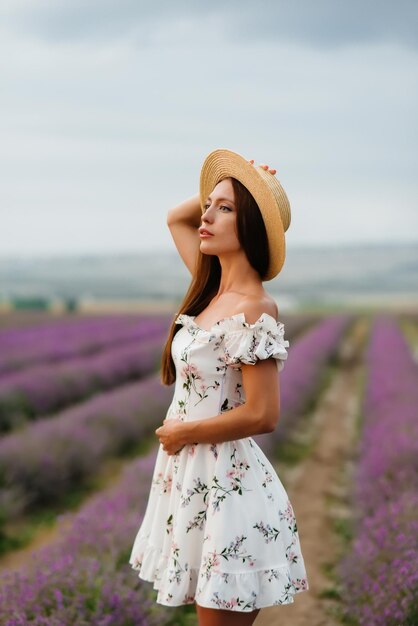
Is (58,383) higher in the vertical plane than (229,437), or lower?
higher

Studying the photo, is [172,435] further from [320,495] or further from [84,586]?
[320,495]

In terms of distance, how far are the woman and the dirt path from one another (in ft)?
6.64

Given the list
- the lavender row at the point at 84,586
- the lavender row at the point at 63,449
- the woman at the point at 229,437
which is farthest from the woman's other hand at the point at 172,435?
the lavender row at the point at 63,449

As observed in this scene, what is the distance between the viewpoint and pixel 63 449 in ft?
21.3

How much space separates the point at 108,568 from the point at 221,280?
1.60 m

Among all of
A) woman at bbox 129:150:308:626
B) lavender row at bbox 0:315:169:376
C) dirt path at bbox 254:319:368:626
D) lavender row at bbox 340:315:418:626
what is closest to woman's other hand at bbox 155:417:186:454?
woman at bbox 129:150:308:626

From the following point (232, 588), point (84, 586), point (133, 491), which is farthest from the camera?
point (133, 491)

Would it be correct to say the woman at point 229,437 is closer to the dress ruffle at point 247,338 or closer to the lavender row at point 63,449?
the dress ruffle at point 247,338

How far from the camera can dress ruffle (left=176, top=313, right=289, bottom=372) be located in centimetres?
208

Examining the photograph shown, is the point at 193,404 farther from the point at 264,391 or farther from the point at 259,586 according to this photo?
the point at 259,586

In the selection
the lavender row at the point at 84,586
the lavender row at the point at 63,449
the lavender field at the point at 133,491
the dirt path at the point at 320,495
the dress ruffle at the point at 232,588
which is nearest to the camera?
the dress ruffle at the point at 232,588

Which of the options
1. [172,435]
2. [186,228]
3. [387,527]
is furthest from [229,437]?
[387,527]

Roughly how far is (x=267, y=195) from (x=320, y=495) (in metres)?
4.80

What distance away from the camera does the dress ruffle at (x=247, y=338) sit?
81.8 inches
